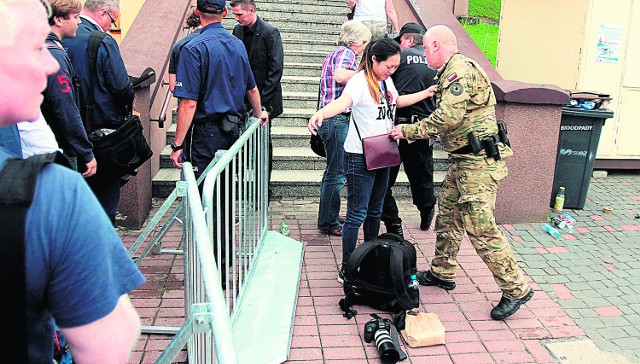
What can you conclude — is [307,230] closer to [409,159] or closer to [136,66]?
[409,159]

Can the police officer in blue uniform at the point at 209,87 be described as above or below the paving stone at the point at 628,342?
above

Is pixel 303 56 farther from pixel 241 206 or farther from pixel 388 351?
pixel 388 351

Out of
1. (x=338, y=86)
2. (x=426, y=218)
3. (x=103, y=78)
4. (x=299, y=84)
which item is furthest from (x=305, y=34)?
(x=103, y=78)

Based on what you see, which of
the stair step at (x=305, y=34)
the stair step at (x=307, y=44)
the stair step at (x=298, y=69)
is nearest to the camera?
the stair step at (x=298, y=69)

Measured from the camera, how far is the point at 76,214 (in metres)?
1.16

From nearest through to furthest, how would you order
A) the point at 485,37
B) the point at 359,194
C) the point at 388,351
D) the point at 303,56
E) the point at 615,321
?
the point at 388,351 < the point at 615,321 < the point at 359,194 < the point at 303,56 < the point at 485,37

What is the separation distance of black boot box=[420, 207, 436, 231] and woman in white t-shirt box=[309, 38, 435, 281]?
123 cm

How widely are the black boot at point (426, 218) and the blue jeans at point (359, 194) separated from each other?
1176 millimetres

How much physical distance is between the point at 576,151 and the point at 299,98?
11.8 ft

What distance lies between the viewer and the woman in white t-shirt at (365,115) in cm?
416

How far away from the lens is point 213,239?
3.23 meters

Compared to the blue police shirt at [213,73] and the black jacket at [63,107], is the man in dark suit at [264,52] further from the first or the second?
the black jacket at [63,107]

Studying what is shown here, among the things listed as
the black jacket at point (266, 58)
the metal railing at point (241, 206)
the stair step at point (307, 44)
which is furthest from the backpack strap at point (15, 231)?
the stair step at point (307, 44)

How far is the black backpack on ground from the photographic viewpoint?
A: 4.03 metres
